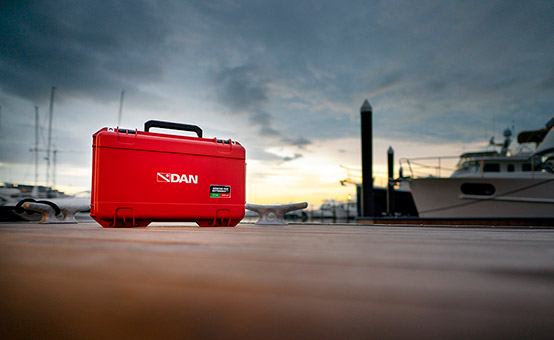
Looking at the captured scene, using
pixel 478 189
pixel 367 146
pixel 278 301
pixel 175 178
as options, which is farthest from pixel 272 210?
pixel 478 189

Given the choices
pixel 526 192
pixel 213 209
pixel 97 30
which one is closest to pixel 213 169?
pixel 213 209

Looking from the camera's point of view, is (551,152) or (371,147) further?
(551,152)

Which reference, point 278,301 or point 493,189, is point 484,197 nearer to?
point 493,189

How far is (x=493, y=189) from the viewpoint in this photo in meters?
10.9

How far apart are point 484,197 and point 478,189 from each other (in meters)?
0.37

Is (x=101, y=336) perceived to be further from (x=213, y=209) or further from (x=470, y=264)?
(x=213, y=209)

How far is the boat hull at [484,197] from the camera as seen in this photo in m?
10.3

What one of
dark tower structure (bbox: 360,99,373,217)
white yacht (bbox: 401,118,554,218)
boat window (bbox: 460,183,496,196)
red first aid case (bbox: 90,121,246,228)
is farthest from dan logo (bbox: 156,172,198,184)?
boat window (bbox: 460,183,496,196)

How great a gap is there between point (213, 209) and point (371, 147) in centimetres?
699

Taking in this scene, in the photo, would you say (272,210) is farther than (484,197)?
No

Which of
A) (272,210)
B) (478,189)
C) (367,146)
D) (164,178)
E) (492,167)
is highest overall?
(367,146)

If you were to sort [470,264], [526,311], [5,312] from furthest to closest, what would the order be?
1. [470,264]
2. [5,312]
3. [526,311]

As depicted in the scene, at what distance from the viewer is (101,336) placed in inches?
11.5

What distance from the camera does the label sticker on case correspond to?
2416 millimetres
